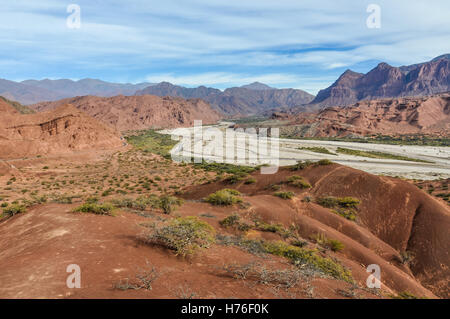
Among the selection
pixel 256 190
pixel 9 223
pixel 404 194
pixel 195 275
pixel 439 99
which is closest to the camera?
pixel 195 275

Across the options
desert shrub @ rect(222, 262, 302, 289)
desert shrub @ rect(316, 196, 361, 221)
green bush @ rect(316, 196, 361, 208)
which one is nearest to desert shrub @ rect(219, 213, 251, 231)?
desert shrub @ rect(222, 262, 302, 289)

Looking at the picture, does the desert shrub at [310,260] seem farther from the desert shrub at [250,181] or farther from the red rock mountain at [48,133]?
the red rock mountain at [48,133]

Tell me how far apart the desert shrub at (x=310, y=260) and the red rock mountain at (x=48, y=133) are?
49.7m

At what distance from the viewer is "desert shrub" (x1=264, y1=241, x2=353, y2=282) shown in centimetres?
849

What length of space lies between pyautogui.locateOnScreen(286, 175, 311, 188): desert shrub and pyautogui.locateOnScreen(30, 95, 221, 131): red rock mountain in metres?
125

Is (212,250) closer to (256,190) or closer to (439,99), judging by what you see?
(256,190)

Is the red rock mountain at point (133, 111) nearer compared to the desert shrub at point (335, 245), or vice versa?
the desert shrub at point (335, 245)

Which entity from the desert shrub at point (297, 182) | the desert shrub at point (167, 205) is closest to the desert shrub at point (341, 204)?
the desert shrub at point (297, 182)

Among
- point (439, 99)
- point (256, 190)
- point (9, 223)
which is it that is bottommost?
point (256, 190)

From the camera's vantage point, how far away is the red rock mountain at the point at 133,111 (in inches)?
5344
